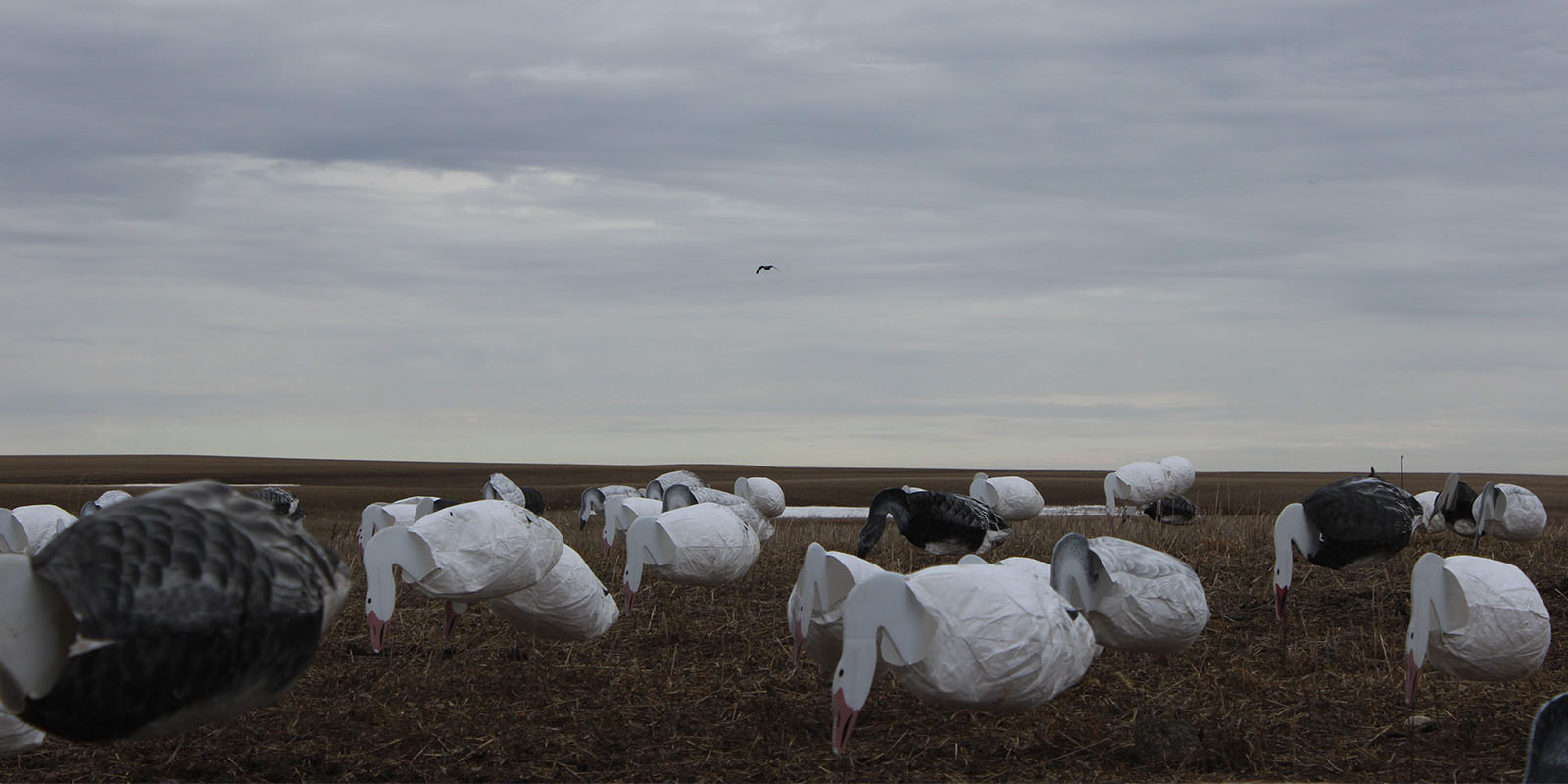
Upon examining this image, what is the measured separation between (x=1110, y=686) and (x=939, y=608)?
2.81 metres

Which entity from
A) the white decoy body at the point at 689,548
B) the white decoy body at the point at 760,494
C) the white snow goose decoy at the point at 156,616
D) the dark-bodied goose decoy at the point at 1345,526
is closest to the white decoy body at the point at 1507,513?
the dark-bodied goose decoy at the point at 1345,526

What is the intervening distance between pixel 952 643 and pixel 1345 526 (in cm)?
563

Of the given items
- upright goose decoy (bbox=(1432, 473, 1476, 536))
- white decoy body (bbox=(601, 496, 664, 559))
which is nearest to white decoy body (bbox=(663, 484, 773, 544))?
white decoy body (bbox=(601, 496, 664, 559))

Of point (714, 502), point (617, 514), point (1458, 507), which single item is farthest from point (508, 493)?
point (1458, 507)

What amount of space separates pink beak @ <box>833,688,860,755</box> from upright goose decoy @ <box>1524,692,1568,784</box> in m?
3.58

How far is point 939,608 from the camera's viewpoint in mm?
6445

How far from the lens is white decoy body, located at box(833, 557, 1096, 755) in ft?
20.6

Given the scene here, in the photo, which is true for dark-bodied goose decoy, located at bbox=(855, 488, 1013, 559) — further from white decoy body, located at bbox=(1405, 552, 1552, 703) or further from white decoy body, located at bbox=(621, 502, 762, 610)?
white decoy body, located at bbox=(1405, 552, 1552, 703)

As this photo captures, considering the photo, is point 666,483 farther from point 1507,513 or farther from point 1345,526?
point 1345,526

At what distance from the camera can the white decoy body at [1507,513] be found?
49.8ft

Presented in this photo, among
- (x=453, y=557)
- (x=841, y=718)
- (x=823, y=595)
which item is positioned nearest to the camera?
(x=841, y=718)

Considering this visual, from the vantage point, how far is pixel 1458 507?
15.9m

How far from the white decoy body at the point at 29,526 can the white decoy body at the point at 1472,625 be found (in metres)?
11.6

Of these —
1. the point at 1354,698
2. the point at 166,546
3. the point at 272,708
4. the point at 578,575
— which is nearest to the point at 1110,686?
the point at 1354,698
